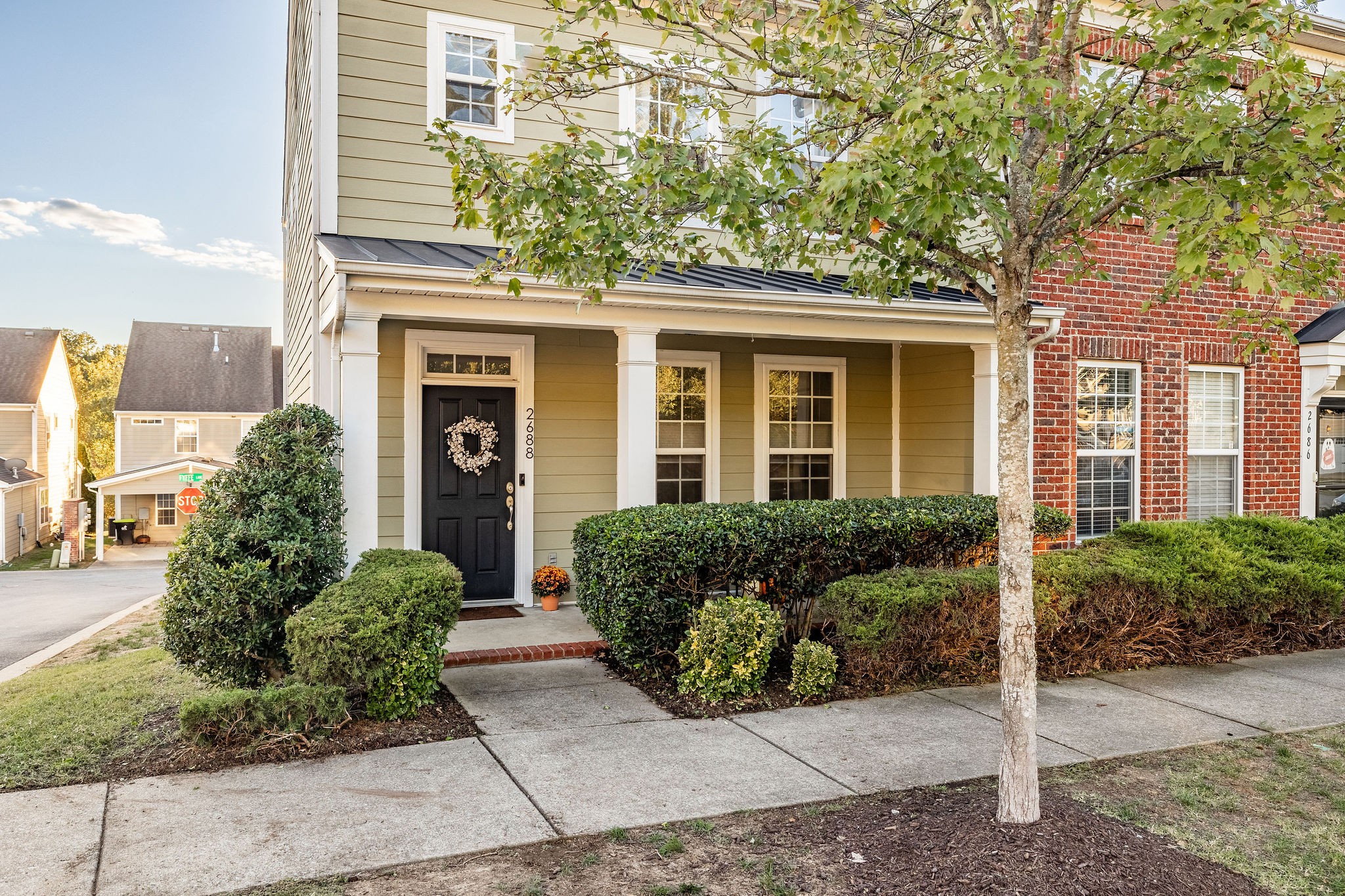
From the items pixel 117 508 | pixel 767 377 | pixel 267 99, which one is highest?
pixel 267 99

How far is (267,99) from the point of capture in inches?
835

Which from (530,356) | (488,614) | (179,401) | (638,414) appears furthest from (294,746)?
(179,401)

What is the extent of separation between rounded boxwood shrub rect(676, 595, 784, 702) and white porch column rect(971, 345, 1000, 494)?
3648 millimetres

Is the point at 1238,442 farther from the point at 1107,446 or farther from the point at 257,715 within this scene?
the point at 257,715

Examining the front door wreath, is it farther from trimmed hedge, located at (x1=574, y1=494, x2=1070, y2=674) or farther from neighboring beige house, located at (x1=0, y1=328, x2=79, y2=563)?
neighboring beige house, located at (x1=0, y1=328, x2=79, y2=563)

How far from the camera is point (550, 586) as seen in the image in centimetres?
815

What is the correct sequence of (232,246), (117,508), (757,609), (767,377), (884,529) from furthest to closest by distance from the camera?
(232,246)
(117,508)
(767,377)
(884,529)
(757,609)

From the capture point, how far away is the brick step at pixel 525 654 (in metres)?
6.50

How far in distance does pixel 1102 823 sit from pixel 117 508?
92.0ft

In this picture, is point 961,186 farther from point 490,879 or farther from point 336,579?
point 336,579

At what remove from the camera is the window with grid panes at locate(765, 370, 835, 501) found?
949cm

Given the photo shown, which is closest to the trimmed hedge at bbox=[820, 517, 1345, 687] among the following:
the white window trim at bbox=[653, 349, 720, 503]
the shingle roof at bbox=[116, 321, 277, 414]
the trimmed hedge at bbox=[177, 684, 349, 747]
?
the white window trim at bbox=[653, 349, 720, 503]

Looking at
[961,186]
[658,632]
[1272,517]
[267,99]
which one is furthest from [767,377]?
[267,99]

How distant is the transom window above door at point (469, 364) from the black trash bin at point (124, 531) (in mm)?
21901
